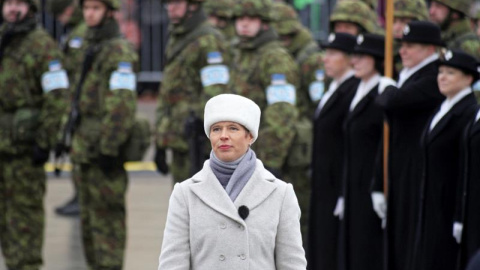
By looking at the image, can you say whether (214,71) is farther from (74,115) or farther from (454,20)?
(454,20)

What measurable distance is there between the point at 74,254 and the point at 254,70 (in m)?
2.40

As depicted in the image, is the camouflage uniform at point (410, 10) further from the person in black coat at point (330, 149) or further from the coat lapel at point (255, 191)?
the coat lapel at point (255, 191)

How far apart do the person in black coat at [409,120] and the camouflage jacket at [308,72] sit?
227cm

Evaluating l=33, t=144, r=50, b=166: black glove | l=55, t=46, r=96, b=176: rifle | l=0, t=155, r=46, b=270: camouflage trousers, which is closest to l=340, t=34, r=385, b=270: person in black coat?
l=55, t=46, r=96, b=176: rifle

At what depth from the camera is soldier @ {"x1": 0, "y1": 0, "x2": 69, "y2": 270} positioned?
31.3 ft

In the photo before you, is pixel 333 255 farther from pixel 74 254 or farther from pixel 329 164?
pixel 74 254

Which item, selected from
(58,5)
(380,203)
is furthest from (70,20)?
(380,203)

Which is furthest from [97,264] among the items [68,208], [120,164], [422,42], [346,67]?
[68,208]

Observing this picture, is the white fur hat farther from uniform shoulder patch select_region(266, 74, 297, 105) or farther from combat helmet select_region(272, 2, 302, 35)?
combat helmet select_region(272, 2, 302, 35)

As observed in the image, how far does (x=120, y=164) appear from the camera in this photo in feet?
30.8

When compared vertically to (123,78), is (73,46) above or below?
above

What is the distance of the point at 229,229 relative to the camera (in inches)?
190

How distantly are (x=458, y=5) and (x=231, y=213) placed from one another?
16.4 ft

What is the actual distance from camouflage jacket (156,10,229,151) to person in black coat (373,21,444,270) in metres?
1.79
